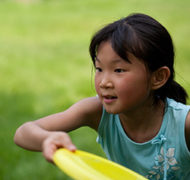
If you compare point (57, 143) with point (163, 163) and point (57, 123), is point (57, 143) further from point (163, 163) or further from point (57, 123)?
point (163, 163)

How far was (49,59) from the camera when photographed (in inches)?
260

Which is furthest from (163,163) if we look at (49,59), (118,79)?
(49,59)

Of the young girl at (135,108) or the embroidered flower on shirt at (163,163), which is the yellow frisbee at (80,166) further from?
the embroidered flower on shirt at (163,163)

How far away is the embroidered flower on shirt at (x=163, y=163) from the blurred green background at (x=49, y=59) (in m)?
1.03

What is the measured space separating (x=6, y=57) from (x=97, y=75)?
4844 millimetres

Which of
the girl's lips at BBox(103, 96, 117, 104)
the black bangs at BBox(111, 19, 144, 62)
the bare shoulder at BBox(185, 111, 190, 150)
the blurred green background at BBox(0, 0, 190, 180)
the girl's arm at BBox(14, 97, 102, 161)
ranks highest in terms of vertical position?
the black bangs at BBox(111, 19, 144, 62)

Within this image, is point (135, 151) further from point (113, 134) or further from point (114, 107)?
point (114, 107)

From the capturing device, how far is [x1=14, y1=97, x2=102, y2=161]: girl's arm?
201 cm

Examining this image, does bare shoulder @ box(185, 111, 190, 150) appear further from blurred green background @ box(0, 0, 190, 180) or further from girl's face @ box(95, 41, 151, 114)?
blurred green background @ box(0, 0, 190, 180)

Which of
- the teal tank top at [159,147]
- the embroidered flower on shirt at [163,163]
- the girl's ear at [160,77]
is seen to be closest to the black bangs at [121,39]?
the girl's ear at [160,77]

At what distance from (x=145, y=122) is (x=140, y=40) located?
1.60 ft

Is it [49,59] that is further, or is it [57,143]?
[49,59]

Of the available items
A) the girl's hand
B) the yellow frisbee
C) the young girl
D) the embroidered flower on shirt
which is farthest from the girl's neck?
the girl's hand

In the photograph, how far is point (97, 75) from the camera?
2.03 meters
